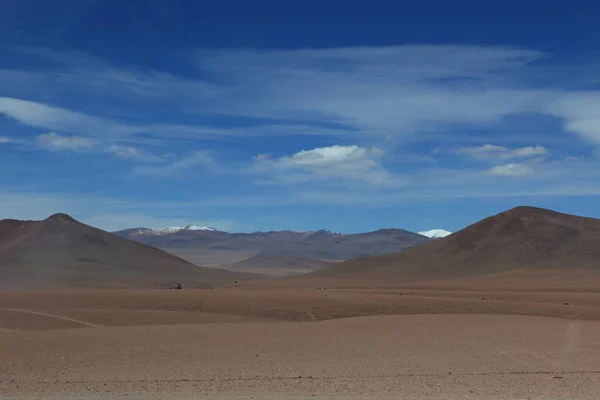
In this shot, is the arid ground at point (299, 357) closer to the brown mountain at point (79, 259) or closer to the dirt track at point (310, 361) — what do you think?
the dirt track at point (310, 361)

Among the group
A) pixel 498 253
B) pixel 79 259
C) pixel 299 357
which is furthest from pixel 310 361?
pixel 79 259

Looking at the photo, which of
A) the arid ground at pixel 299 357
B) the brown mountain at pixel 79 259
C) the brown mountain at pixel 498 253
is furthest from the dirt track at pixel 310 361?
the brown mountain at pixel 79 259

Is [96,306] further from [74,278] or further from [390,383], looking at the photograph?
[74,278]

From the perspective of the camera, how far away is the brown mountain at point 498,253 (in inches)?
3492

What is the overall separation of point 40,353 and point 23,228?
12261 centimetres

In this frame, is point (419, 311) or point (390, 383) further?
point (419, 311)

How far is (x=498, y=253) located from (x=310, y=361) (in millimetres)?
81542

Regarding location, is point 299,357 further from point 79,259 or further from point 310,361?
point 79,259

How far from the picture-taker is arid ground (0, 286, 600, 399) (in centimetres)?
1455

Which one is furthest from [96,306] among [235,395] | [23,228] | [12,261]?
[23,228]

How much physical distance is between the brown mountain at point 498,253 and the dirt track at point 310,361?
197 feet

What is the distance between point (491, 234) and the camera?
340 feet

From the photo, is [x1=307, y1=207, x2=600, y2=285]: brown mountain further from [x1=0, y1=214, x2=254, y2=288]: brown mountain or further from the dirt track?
the dirt track

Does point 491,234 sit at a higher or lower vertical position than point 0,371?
higher
